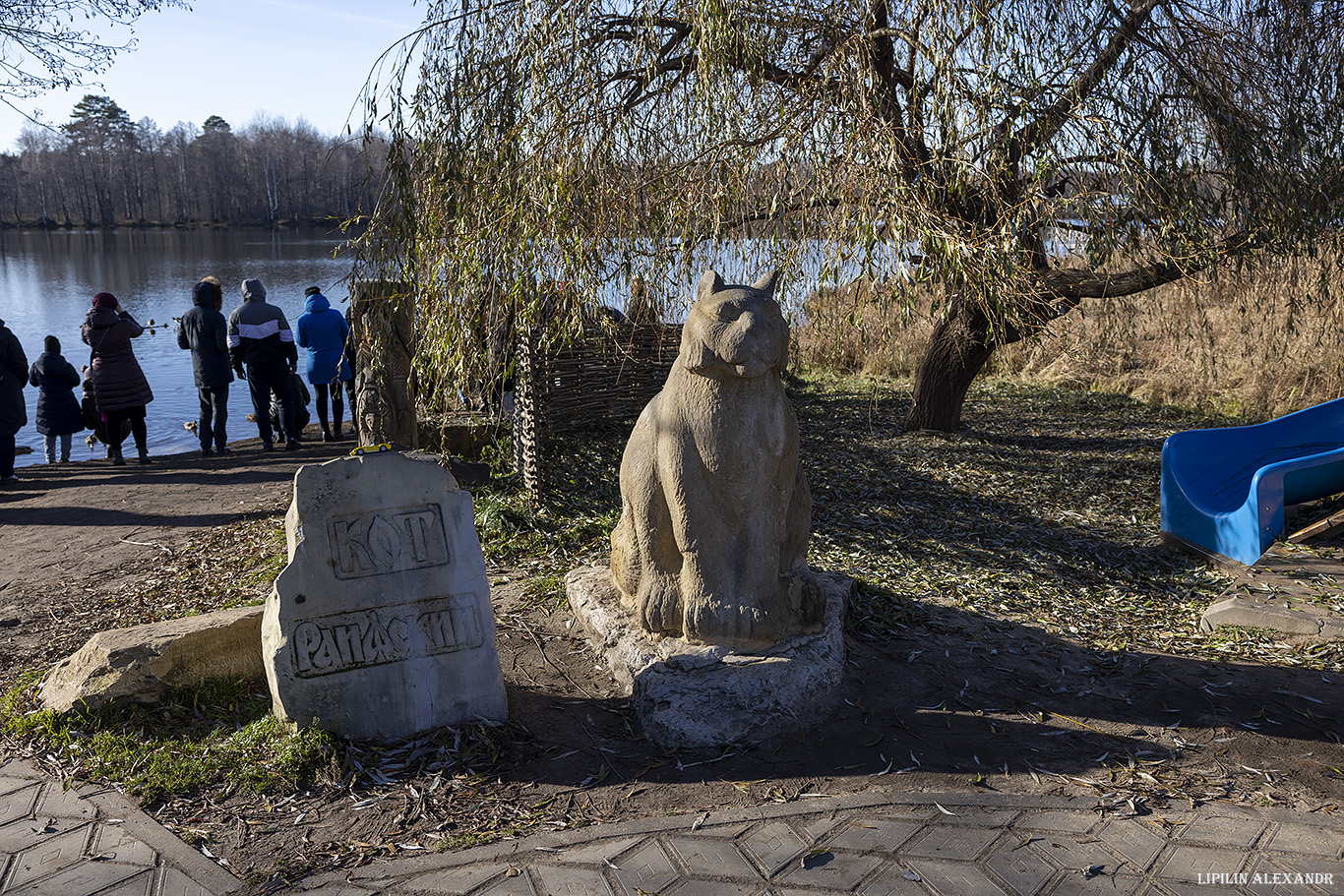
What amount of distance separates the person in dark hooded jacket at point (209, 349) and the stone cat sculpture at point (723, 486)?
6.36 metres

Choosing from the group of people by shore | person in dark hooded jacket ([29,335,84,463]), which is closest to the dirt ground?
the group of people by shore

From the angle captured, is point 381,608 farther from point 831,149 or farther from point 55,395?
point 55,395

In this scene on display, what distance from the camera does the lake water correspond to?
12.3 m

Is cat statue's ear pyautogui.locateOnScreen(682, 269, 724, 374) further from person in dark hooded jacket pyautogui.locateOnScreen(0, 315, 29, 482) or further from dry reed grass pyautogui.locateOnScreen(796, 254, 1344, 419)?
person in dark hooded jacket pyautogui.locateOnScreen(0, 315, 29, 482)

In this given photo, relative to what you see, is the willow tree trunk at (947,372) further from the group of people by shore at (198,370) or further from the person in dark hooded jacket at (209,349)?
the person in dark hooded jacket at (209,349)

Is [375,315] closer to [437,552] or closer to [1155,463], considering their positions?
[437,552]

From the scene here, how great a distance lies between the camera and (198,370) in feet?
28.2

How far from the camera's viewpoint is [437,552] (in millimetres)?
3512

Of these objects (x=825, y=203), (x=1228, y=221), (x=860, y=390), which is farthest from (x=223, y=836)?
(x=860, y=390)

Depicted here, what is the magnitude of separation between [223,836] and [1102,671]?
3.63 metres

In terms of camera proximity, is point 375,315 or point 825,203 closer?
point 825,203

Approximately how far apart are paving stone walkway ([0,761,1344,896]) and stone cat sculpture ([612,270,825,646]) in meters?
0.83

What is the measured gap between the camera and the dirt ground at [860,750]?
9.75 ft

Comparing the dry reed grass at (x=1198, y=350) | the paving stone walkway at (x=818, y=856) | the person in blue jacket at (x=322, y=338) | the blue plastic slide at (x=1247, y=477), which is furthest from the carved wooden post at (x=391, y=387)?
the blue plastic slide at (x=1247, y=477)
